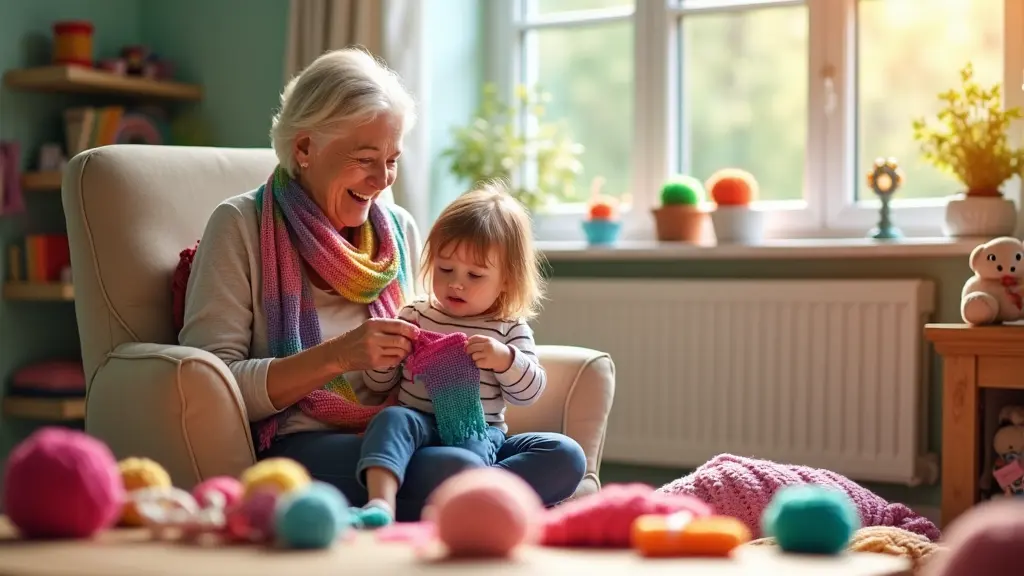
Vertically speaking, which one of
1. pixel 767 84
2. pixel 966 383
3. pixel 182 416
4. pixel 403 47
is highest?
pixel 403 47

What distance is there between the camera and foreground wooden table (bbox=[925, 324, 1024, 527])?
243 centimetres

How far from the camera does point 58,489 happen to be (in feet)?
3.70

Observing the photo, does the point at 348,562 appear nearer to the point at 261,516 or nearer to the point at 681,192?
the point at 261,516

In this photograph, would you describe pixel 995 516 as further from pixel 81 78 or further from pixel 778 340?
pixel 81 78

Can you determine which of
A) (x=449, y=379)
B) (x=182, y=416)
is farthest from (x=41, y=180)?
(x=449, y=379)

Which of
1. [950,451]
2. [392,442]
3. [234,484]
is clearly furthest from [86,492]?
[950,451]

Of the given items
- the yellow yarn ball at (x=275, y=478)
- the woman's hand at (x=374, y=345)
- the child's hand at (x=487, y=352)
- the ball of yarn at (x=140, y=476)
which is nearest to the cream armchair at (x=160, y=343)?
the woman's hand at (x=374, y=345)

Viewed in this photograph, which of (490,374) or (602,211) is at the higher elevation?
(602,211)

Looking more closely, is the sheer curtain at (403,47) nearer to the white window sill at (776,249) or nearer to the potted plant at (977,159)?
the white window sill at (776,249)

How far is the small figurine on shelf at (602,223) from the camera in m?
3.40

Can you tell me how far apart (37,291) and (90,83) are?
642mm

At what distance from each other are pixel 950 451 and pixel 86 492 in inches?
75.8

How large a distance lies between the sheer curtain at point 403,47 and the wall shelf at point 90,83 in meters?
0.55

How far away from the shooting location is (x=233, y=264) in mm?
1971
